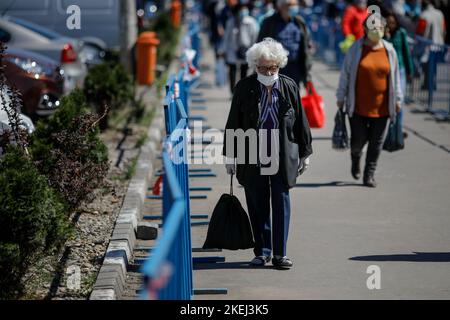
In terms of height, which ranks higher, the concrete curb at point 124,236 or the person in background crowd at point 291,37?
the person in background crowd at point 291,37

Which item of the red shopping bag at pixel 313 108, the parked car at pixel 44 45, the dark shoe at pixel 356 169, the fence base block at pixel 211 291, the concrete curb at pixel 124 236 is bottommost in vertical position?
the fence base block at pixel 211 291

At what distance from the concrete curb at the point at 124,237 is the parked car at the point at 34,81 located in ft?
6.40

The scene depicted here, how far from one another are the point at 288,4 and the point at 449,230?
4.85 metres

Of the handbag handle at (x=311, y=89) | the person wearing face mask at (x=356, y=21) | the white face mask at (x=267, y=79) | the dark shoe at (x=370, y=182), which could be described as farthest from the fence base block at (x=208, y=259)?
the person wearing face mask at (x=356, y=21)

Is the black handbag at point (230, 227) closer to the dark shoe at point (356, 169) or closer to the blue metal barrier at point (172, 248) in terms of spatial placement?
the blue metal barrier at point (172, 248)

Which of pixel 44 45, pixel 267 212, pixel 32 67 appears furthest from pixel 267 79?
pixel 44 45

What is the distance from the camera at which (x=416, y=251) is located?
28.2 feet

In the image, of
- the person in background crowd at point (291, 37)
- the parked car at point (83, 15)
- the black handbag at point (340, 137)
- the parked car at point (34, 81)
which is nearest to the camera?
the black handbag at point (340, 137)

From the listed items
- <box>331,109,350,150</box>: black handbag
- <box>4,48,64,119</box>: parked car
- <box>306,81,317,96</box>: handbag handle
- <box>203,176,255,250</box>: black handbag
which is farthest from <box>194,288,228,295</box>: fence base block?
<box>4,48,64,119</box>: parked car

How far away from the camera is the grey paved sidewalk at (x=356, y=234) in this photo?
24.8 feet

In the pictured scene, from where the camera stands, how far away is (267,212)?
26.5 ft

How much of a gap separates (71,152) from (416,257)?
301cm
